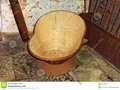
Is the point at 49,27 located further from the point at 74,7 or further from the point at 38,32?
the point at 74,7

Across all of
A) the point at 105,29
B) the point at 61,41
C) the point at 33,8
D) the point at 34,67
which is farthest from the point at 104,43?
the point at 33,8

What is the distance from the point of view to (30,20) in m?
3.35

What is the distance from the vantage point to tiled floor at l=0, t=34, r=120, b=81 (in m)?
2.76

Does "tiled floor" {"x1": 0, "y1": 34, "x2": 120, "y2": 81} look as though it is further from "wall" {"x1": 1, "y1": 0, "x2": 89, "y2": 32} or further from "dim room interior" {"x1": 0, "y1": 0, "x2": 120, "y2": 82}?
"wall" {"x1": 1, "y1": 0, "x2": 89, "y2": 32}

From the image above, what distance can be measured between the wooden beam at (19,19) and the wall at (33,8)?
17 cm

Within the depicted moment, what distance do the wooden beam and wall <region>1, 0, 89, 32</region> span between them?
169 millimetres

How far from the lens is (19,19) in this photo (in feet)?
10.2

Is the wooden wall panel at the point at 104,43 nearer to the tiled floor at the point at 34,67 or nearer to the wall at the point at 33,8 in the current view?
the tiled floor at the point at 34,67

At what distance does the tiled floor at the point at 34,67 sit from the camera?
9.05 feet

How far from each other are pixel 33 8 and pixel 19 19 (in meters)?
0.27

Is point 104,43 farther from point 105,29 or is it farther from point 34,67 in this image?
point 34,67

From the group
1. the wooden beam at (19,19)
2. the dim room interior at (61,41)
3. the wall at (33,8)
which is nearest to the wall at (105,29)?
the dim room interior at (61,41)

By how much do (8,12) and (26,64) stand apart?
30.5 inches

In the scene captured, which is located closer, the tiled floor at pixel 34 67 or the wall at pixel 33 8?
the tiled floor at pixel 34 67
